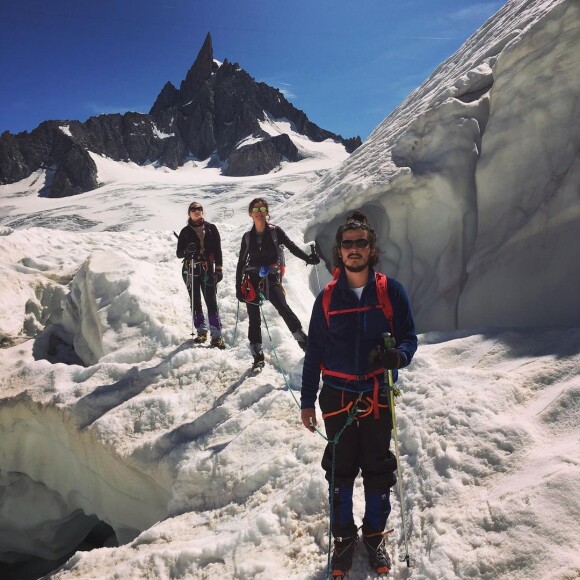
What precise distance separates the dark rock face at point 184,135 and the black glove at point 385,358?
8837 centimetres

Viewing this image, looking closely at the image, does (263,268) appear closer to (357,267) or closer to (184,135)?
(357,267)

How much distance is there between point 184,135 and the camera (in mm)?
111188

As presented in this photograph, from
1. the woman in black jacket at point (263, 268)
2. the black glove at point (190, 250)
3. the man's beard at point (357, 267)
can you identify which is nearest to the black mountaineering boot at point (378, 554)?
the man's beard at point (357, 267)

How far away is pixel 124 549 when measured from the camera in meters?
3.69

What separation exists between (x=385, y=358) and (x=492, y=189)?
4.72 metres

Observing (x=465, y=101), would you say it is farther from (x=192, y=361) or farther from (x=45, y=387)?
(x=45, y=387)

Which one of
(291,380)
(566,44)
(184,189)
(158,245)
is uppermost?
(184,189)

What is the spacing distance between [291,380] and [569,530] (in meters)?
3.48

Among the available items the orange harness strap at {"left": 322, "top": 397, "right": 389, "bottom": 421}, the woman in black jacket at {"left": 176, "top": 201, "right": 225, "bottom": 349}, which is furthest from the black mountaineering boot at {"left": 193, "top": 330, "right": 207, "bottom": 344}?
the orange harness strap at {"left": 322, "top": 397, "right": 389, "bottom": 421}

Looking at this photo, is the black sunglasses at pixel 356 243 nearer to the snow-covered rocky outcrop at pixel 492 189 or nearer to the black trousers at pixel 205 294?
the snow-covered rocky outcrop at pixel 492 189

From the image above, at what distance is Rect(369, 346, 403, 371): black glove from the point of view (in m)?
2.32

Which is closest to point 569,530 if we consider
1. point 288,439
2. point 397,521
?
point 397,521

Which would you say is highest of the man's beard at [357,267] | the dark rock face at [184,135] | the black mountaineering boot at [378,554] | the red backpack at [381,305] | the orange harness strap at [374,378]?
the dark rock face at [184,135]

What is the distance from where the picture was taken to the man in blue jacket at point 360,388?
2.58m
